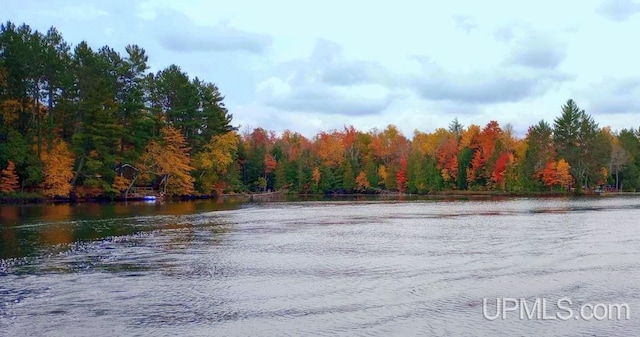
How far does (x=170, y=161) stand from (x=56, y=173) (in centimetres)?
1547

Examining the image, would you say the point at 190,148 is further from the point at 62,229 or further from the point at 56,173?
the point at 62,229

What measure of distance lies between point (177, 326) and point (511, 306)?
795cm

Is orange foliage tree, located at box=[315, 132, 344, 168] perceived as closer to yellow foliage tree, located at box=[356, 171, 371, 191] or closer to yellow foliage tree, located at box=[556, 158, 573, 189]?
yellow foliage tree, located at box=[356, 171, 371, 191]

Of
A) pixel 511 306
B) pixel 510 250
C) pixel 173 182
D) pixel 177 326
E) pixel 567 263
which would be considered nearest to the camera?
pixel 177 326

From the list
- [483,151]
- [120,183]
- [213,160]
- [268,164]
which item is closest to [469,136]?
[483,151]

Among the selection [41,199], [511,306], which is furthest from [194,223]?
[41,199]

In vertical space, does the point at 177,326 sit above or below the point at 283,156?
below

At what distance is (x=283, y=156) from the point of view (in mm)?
119000

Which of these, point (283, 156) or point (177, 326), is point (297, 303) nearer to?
point (177, 326)

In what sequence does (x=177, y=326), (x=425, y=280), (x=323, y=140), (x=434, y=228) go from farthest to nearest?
(x=323, y=140) < (x=434, y=228) < (x=425, y=280) < (x=177, y=326)

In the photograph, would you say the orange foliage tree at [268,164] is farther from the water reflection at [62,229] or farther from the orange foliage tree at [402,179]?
the water reflection at [62,229]

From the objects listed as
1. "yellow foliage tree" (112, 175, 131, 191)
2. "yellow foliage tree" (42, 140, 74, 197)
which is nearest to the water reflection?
"yellow foliage tree" (42, 140, 74, 197)

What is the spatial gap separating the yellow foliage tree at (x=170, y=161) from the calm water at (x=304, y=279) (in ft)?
139

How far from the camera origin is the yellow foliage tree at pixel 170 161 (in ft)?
244
